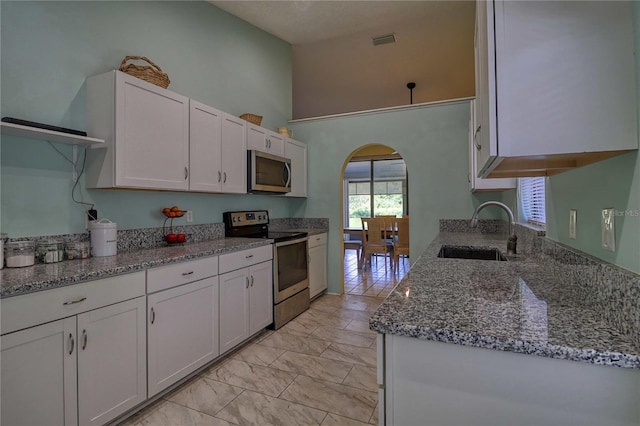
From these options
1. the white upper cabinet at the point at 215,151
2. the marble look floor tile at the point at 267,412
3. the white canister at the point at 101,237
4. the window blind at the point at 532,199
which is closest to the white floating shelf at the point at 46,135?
the white canister at the point at 101,237

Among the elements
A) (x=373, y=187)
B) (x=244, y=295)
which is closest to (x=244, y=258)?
(x=244, y=295)

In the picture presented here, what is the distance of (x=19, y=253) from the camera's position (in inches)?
65.8

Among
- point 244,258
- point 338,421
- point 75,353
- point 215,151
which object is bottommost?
point 338,421

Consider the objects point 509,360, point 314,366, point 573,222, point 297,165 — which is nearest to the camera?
point 509,360

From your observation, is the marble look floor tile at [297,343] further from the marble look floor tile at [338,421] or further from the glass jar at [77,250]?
the glass jar at [77,250]

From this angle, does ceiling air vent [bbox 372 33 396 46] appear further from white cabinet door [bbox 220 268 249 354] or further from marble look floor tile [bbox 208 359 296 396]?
marble look floor tile [bbox 208 359 296 396]

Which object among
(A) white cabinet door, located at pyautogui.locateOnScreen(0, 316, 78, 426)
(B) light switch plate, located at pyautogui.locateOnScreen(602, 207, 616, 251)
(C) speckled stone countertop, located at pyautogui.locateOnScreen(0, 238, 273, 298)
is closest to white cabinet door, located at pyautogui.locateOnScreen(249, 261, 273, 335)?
(C) speckled stone countertop, located at pyautogui.locateOnScreen(0, 238, 273, 298)

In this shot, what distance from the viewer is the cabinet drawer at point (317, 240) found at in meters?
3.84

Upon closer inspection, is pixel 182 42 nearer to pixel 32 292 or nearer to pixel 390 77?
pixel 32 292

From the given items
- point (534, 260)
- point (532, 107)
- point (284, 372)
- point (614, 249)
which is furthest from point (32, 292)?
point (534, 260)

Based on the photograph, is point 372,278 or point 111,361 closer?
point 111,361

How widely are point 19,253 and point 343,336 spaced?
2342 millimetres

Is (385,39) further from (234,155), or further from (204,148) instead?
(204,148)

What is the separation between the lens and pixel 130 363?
1730mm
